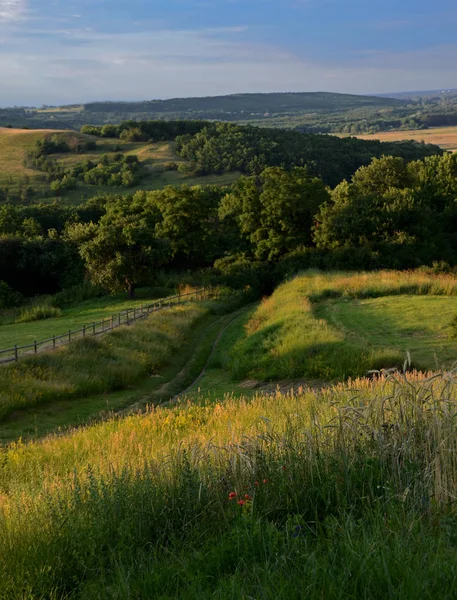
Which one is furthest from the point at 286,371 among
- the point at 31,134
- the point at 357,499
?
the point at 31,134

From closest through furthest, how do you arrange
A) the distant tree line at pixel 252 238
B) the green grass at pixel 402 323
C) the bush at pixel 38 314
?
the green grass at pixel 402 323, the bush at pixel 38 314, the distant tree line at pixel 252 238

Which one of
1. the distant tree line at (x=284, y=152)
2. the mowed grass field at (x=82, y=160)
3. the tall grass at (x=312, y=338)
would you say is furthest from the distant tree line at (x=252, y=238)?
the distant tree line at (x=284, y=152)

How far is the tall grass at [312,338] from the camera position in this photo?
834 inches

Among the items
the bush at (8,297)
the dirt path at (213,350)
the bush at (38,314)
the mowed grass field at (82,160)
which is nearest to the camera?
the dirt path at (213,350)

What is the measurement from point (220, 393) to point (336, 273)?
1089 inches

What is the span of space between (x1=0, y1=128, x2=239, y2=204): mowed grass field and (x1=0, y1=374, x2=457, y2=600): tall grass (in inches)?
3923

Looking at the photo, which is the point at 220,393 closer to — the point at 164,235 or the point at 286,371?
the point at 286,371

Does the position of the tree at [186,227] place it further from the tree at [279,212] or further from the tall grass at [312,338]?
the tall grass at [312,338]

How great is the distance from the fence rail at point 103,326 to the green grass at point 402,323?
11805 millimetres

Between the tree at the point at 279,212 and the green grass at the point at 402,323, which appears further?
the tree at the point at 279,212

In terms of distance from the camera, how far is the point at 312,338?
24406 mm

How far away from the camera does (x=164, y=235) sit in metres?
57.4

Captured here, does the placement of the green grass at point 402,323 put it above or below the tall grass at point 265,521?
below

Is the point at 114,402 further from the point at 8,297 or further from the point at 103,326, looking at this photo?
the point at 8,297
